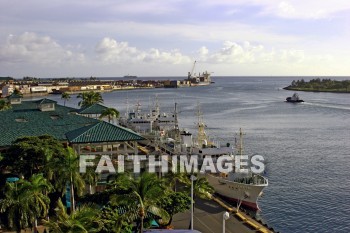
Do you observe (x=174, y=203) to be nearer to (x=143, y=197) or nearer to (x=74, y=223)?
(x=143, y=197)

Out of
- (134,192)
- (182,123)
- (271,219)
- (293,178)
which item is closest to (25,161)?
(134,192)

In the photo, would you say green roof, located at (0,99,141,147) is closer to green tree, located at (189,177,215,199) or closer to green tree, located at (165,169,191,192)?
green tree, located at (165,169,191,192)

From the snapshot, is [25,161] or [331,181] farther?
[331,181]

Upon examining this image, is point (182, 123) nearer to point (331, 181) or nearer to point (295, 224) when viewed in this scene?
point (331, 181)

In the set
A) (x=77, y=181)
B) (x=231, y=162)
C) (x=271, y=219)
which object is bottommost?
(x=271, y=219)

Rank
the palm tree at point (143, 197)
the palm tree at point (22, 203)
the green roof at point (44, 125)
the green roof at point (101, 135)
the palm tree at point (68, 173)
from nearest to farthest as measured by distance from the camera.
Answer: the palm tree at point (22, 203), the palm tree at point (143, 197), the palm tree at point (68, 173), the green roof at point (101, 135), the green roof at point (44, 125)

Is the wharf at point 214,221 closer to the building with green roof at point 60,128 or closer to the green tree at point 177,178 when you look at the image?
the green tree at point 177,178

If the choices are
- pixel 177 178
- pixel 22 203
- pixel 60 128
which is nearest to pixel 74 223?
pixel 22 203

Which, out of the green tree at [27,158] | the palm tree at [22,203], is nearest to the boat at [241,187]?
the green tree at [27,158]

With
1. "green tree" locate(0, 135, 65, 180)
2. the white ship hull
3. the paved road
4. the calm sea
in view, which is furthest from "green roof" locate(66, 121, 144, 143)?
the calm sea
